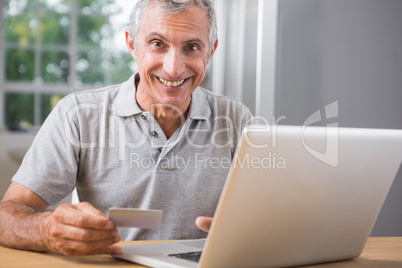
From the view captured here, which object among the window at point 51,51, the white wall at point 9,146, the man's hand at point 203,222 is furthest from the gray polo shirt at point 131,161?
the window at point 51,51

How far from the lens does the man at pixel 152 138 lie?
1638mm

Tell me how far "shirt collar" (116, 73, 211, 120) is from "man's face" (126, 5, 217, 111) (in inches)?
1.6

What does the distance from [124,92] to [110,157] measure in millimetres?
234

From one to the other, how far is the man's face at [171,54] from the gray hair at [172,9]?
17 millimetres

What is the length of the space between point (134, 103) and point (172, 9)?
32cm

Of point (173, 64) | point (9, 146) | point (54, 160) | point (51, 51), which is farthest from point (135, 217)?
point (51, 51)

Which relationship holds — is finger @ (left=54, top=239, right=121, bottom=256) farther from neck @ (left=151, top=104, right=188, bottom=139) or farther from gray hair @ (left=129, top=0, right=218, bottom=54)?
gray hair @ (left=129, top=0, right=218, bottom=54)

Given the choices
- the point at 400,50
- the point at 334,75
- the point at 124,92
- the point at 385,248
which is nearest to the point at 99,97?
the point at 124,92

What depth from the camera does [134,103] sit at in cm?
173

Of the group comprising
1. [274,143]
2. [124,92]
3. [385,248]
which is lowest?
[385,248]

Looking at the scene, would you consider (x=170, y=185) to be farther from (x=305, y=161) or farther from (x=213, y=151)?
(x=305, y=161)

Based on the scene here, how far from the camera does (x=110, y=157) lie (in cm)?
167

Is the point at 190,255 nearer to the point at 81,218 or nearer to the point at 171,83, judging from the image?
the point at 81,218

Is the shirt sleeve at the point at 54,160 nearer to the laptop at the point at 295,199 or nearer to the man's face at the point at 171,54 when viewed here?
the man's face at the point at 171,54
